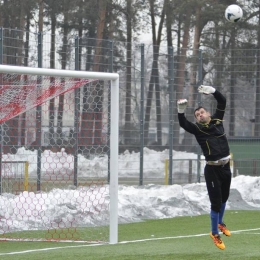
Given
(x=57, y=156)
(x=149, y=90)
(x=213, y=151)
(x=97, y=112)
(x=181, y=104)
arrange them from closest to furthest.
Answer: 1. (x=181, y=104)
2. (x=213, y=151)
3. (x=57, y=156)
4. (x=97, y=112)
5. (x=149, y=90)

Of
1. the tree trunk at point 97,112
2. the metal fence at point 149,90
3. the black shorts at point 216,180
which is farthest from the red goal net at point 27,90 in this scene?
the tree trunk at point 97,112

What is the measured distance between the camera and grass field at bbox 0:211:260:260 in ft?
33.9

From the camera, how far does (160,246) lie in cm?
1173

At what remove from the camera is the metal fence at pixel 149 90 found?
57.8 feet

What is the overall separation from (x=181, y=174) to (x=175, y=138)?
1.07m

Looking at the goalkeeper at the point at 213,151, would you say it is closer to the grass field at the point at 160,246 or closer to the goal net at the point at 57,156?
the grass field at the point at 160,246

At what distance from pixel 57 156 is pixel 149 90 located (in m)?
7.06

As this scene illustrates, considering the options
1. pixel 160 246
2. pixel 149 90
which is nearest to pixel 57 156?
pixel 160 246

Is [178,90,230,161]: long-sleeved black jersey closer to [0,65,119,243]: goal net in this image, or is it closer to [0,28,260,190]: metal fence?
[0,65,119,243]: goal net

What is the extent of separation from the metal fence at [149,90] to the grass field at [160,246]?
248cm

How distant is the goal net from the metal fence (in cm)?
10

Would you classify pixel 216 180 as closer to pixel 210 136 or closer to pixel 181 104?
pixel 210 136

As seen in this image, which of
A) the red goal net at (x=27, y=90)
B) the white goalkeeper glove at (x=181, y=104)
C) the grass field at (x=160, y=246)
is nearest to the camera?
the grass field at (x=160, y=246)

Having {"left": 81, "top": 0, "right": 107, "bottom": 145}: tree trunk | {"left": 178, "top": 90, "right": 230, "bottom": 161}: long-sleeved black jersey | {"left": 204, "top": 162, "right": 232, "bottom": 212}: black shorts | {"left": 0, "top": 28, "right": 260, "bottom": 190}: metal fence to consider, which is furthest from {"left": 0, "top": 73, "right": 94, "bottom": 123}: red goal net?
{"left": 81, "top": 0, "right": 107, "bottom": 145}: tree trunk
